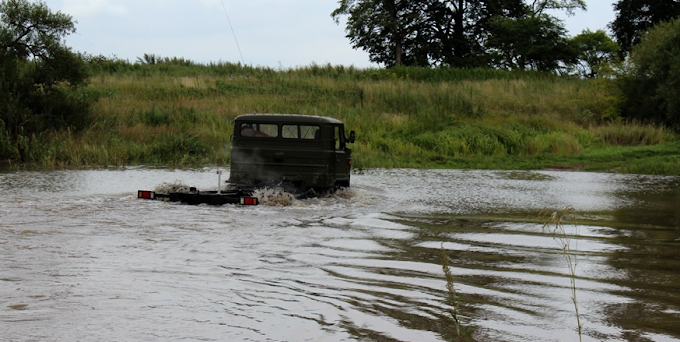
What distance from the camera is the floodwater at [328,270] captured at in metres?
6.51

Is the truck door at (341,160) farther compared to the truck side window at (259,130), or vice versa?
the truck door at (341,160)

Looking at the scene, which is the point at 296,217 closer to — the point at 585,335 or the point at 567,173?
the point at 585,335

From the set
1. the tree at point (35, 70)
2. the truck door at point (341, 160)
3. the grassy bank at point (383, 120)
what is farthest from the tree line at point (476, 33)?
the truck door at point (341, 160)

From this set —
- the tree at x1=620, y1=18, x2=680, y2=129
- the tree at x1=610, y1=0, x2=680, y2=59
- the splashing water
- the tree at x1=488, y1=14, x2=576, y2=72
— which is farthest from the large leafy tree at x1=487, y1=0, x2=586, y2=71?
the splashing water

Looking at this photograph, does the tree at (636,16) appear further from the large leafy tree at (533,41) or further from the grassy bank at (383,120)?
the grassy bank at (383,120)

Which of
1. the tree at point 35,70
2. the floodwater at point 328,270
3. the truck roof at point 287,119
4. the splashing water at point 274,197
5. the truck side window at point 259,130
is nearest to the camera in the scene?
the floodwater at point 328,270

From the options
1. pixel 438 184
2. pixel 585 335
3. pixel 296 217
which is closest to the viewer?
pixel 585 335

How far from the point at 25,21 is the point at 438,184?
16.5 m

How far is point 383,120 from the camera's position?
34.5 meters

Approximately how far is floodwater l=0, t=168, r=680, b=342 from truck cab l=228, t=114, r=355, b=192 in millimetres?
680

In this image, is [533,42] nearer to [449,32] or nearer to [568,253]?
[449,32]

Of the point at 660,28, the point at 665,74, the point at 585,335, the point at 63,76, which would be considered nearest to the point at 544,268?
the point at 585,335

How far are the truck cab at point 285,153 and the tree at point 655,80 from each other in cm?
2278

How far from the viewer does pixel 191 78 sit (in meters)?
41.3
